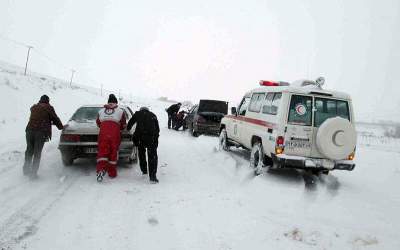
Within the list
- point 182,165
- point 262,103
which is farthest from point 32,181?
point 262,103

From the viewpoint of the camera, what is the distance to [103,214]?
199 inches

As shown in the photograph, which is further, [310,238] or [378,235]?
[378,235]

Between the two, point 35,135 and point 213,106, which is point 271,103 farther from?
point 213,106

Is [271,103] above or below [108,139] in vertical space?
above

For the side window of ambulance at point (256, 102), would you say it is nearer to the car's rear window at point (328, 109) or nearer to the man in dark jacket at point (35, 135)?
the car's rear window at point (328, 109)

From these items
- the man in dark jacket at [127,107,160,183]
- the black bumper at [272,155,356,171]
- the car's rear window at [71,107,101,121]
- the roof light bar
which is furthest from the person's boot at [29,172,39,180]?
the roof light bar

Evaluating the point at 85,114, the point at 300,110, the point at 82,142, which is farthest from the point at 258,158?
the point at 85,114

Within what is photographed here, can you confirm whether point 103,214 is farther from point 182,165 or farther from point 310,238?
point 182,165

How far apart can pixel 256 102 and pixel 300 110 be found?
78.2 inches

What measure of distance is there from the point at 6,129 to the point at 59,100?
12.1m

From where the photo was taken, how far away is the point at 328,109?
301 inches

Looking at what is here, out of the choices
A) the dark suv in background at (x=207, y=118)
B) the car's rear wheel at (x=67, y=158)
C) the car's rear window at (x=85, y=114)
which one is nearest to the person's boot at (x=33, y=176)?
the car's rear wheel at (x=67, y=158)

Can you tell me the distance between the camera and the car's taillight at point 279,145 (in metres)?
7.41

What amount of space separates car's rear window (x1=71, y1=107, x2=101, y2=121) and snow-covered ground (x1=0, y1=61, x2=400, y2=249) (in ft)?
3.84
